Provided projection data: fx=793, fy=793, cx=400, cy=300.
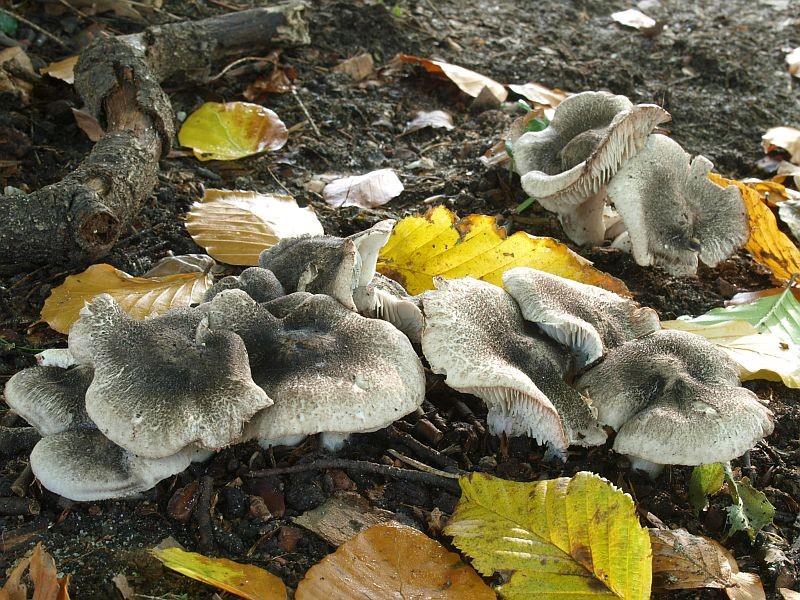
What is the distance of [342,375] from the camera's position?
2.50 meters

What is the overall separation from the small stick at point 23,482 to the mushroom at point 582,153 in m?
2.33

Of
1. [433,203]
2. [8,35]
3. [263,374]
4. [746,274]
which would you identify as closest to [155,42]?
[8,35]

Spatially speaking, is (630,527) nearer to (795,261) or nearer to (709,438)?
(709,438)

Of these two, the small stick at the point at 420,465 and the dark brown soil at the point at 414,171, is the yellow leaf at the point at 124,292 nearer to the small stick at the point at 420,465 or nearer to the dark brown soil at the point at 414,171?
the dark brown soil at the point at 414,171

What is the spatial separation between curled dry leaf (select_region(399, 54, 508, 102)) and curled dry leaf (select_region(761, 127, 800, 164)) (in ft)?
5.67

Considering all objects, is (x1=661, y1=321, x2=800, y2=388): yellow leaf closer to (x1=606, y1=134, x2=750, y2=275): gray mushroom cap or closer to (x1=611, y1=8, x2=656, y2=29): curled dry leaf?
(x1=606, y1=134, x2=750, y2=275): gray mushroom cap

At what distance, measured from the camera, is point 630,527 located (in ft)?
7.73

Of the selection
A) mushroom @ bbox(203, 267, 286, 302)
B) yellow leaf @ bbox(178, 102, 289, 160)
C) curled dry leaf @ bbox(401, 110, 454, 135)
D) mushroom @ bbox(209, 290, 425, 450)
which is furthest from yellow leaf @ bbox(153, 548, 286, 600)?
curled dry leaf @ bbox(401, 110, 454, 135)

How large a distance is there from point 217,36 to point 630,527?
13.6 feet

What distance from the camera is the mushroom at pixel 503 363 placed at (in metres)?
2.49

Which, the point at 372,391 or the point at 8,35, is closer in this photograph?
the point at 372,391

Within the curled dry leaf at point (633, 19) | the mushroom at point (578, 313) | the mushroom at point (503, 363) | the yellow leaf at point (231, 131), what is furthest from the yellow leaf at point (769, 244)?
the curled dry leaf at point (633, 19)

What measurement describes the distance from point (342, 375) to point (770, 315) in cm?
218

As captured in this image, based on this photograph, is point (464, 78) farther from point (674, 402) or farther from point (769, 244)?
point (674, 402)
